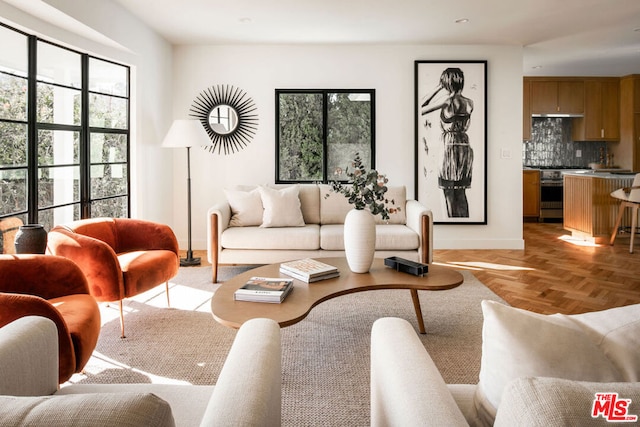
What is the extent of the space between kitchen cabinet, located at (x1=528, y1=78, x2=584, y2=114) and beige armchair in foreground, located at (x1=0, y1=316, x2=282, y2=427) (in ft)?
27.1

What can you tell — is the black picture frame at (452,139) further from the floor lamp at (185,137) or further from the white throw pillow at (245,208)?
the floor lamp at (185,137)

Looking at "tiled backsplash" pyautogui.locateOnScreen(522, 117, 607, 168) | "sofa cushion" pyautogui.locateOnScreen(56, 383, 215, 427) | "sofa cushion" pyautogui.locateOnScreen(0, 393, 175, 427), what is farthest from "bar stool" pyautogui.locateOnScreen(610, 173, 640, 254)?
"sofa cushion" pyautogui.locateOnScreen(0, 393, 175, 427)

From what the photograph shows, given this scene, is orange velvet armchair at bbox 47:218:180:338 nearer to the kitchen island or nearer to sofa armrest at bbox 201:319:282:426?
sofa armrest at bbox 201:319:282:426

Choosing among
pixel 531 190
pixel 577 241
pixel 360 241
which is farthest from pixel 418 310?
pixel 531 190

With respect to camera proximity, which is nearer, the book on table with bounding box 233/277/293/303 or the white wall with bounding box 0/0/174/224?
the book on table with bounding box 233/277/293/303

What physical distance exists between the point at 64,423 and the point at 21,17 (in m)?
3.52

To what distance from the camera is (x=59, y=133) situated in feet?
13.2

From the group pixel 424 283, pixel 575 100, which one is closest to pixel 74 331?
pixel 424 283

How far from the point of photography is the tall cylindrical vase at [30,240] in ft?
9.41

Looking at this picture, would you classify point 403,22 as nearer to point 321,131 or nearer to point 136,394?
point 321,131

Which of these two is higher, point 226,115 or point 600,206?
point 226,115

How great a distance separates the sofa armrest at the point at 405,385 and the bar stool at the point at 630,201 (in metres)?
5.63

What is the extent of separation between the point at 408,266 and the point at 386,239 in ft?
4.23

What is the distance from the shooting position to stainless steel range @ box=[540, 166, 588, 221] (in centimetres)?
851
